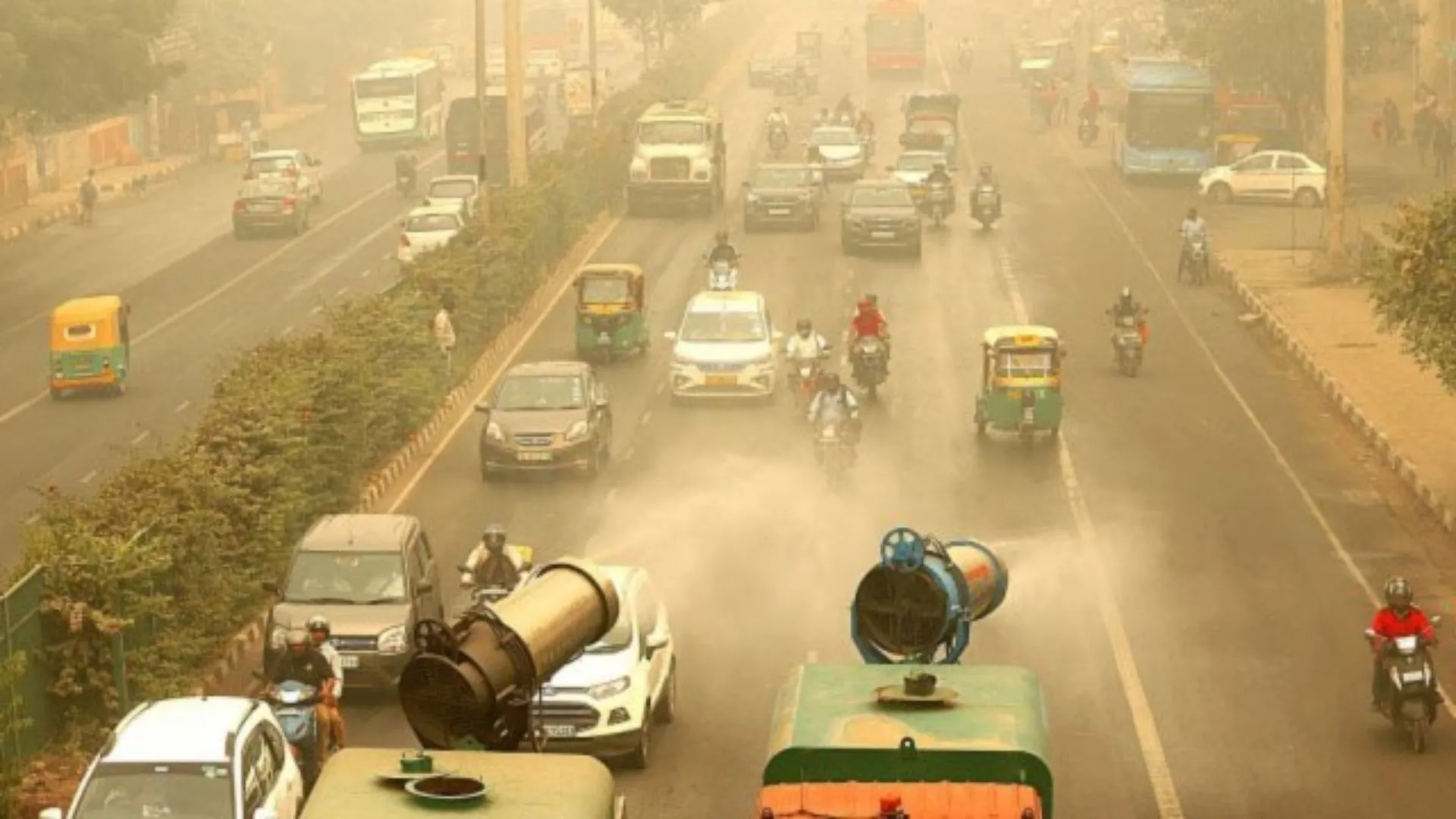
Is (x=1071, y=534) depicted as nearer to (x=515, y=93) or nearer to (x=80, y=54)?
(x=515, y=93)

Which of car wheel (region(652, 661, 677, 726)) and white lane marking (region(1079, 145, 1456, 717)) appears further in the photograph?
white lane marking (region(1079, 145, 1456, 717))

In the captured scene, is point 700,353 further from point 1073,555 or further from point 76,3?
point 76,3

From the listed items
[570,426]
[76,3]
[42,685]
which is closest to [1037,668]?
[42,685]

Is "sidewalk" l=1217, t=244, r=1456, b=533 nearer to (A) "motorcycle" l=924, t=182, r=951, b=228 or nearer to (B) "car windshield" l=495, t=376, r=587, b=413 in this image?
(A) "motorcycle" l=924, t=182, r=951, b=228

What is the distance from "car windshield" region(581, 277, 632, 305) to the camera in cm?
5200

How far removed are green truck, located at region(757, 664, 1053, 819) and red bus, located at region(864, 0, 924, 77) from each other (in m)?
102

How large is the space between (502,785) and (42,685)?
39.5ft

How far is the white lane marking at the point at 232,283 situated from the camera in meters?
51.9

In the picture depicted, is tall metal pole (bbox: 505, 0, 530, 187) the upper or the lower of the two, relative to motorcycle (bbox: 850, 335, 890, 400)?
upper

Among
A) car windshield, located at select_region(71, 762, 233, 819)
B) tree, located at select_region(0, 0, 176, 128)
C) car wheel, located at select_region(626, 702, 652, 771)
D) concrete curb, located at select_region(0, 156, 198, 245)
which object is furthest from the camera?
concrete curb, located at select_region(0, 156, 198, 245)

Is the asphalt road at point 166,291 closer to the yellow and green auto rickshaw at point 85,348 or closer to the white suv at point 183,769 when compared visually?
the yellow and green auto rickshaw at point 85,348

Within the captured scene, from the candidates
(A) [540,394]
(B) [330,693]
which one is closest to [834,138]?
(A) [540,394]

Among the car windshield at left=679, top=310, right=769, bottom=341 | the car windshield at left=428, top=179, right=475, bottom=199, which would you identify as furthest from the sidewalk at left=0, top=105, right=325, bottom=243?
→ the car windshield at left=679, top=310, right=769, bottom=341

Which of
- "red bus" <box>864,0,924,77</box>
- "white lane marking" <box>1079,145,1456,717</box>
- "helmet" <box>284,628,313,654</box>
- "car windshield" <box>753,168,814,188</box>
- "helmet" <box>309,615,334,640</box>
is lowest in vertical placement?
"white lane marking" <box>1079,145,1456,717</box>
